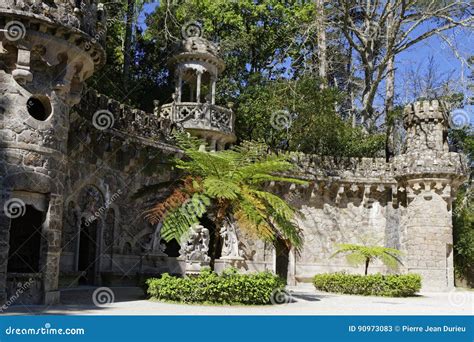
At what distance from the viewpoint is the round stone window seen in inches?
484

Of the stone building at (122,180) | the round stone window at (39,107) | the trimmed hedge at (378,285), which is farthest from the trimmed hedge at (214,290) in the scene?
the trimmed hedge at (378,285)

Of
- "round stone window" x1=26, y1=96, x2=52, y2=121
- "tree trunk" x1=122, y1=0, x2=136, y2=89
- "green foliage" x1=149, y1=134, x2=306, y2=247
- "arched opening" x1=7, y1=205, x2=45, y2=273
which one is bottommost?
"arched opening" x1=7, y1=205, x2=45, y2=273

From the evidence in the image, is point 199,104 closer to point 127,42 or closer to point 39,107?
point 127,42

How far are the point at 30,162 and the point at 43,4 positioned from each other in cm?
303

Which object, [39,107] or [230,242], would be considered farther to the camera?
[230,242]

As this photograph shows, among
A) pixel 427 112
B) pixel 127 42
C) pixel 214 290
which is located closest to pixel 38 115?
pixel 214 290

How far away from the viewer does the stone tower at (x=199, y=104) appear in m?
21.6

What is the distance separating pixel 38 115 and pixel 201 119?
9.34 metres

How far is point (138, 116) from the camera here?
18.5 meters

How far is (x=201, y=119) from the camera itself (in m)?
21.7

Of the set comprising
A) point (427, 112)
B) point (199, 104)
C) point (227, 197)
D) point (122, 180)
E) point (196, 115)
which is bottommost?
point (227, 197)

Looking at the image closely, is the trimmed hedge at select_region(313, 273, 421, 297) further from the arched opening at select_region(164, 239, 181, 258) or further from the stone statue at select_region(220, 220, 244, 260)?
the arched opening at select_region(164, 239, 181, 258)

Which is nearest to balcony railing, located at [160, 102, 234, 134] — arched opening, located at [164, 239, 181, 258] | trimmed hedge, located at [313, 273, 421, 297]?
arched opening, located at [164, 239, 181, 258]

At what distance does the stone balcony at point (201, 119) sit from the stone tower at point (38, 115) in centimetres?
879
